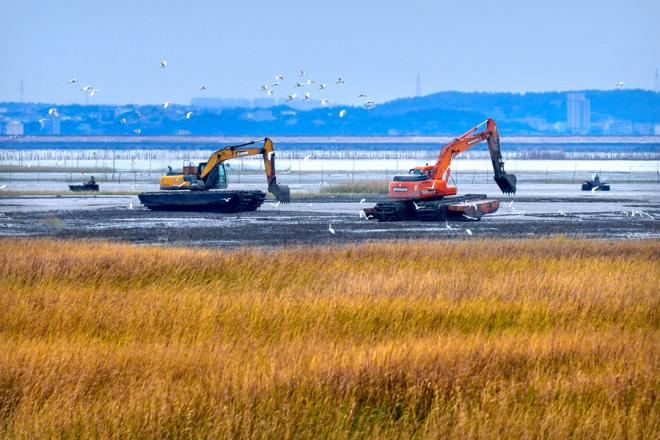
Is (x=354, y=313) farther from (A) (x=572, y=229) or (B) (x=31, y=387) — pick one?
(A) (x=572, y=229)

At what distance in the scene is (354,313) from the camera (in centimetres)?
1833

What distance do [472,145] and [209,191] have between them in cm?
1365

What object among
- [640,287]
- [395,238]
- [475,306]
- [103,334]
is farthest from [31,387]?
[395,238]

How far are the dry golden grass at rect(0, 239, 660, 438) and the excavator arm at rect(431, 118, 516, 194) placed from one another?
20437mm

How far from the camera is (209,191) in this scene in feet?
178

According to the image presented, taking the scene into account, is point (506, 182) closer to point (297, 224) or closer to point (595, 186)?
point (297, 224)

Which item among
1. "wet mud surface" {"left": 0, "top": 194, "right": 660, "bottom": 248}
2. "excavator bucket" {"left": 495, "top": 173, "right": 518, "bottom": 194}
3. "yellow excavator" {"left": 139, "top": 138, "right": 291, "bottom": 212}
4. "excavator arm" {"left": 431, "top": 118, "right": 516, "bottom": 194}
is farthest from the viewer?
"yellow excavator" {"left": 139, "top": 138, "right": 291, "bottom": 212}

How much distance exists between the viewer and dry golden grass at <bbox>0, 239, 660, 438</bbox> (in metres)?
11.8

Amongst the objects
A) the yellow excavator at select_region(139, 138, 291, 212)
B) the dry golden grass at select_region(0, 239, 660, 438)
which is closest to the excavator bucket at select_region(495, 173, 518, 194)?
the yellow excavator at select_region(139, 138, 291, 212)

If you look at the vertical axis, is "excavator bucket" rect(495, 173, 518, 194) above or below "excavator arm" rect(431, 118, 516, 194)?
below

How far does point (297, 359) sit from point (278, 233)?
85.8ft

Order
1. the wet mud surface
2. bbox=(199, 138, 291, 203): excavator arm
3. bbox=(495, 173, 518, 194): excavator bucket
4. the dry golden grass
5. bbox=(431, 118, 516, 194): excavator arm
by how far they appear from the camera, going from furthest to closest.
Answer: bbox=(199, 138, 291, 203): excavator arm → bbox=(495, 173, 518, 194): excavator bucket → bbox=(431, 118, 516, 194): excavator arm → the wet mud surface → the dry golden grass

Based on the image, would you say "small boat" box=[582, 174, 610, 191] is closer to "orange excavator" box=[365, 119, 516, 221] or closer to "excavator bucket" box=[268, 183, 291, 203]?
"excavator bucket" box=[268, 183, 291, 203]

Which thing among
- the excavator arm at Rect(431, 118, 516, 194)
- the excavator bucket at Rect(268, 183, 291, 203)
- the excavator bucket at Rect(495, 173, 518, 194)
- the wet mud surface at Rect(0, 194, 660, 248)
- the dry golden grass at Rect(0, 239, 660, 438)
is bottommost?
the wet mud surface at Rect(0, 194, 660, 248)
